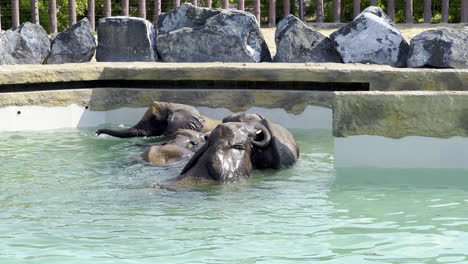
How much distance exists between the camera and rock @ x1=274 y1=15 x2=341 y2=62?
506 inches

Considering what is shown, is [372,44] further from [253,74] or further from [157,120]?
[157,120]

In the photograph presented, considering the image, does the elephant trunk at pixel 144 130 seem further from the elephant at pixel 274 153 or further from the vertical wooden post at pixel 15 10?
the vertical wooden post at pixel 15 10

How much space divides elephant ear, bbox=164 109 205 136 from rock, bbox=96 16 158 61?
3409 mm

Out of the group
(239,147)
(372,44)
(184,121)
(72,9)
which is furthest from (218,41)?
(72,9)

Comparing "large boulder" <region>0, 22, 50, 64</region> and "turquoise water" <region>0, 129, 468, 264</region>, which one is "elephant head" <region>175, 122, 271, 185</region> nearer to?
"turquoise water" <region>0, 129, 468, 264</region>

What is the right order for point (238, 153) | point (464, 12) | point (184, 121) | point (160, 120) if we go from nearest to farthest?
point (238, 153) → point (184, 121) → point (160, 120) → point (464, 12)

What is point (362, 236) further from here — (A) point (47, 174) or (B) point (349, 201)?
(A) point (47, 174)

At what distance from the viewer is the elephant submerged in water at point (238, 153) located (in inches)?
291

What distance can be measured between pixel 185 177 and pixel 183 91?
153 inches

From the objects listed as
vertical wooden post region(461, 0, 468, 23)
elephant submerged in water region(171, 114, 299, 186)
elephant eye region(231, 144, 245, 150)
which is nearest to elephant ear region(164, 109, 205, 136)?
elephant submerged in water region(171, 114, 299, 186)

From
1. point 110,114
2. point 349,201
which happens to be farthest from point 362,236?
point 110,114

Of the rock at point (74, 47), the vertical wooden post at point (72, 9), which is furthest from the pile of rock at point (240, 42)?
the vertical wooden post at point (72, 9)

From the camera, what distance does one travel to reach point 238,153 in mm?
7617

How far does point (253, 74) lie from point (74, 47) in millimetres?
4080
